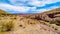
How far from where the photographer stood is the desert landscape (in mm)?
6971

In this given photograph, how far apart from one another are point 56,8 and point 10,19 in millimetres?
2115

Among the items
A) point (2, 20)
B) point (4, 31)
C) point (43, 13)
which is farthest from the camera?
point (43, 13)

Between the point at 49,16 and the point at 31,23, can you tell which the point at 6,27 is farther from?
the point at 49,16

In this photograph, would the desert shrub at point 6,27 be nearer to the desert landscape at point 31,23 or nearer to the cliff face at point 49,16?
the desert landscape at point 31,23

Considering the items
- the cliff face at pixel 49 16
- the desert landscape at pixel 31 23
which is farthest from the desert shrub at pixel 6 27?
the cliff face at pixel 49 16

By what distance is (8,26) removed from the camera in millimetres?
7012

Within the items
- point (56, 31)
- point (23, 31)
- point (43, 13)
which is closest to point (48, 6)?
point (43, 13)

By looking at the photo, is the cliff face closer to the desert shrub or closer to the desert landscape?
the desert landscape

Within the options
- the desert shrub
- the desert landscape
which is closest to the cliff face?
the desert landscape

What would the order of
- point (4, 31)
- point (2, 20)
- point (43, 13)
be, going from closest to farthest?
point (4, 31), point (2, 20), point (43, 13)

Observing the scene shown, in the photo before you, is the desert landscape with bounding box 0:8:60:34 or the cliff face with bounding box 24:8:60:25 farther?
the cliff face with bounding box 24:8:60:25

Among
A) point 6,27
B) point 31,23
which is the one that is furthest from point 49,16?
point 6,27

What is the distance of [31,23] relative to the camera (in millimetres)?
7453

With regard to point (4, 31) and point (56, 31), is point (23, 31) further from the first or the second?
point (56, 31)
